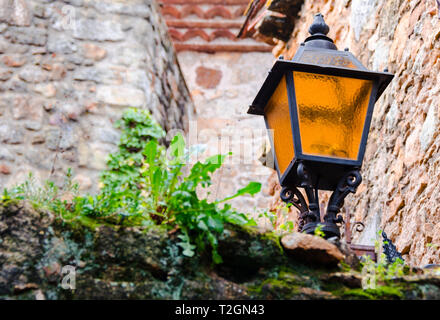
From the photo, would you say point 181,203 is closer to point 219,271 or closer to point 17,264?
point 219,271

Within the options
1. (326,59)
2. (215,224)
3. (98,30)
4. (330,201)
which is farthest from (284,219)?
(98,30)

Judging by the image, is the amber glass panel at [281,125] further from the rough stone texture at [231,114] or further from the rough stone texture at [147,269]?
the rough stone texture at [231,114]

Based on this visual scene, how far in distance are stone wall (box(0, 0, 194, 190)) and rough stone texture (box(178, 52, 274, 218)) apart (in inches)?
70.7

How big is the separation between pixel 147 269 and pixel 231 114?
5.98 m

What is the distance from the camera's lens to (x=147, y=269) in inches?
63.3

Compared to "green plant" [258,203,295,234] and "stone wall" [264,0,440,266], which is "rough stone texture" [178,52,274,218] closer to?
"stone wall" [264,0,440,266]

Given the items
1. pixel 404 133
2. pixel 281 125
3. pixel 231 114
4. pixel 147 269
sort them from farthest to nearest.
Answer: pixel 231 114 → pixel 404 133 → pixel 281 125 → pixel 147 269

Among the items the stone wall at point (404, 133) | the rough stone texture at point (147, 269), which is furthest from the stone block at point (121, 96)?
the rough stone texture at point (147, 269)

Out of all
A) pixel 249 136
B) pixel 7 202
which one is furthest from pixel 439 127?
pixel 249 136

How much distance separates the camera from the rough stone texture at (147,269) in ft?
5.06

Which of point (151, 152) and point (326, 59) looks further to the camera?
point (326, 59)

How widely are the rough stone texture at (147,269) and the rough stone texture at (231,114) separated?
16.4 ft

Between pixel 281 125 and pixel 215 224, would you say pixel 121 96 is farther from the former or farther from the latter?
pixel 215 224
